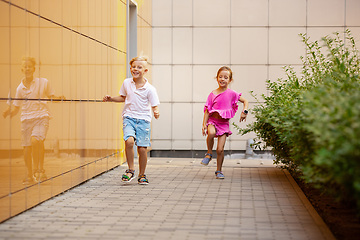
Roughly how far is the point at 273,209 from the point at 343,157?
329cm

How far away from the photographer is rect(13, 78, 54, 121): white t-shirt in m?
7.09

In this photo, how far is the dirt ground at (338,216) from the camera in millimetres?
6509

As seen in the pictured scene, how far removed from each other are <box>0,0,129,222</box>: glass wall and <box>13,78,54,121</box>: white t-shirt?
10 millimetres

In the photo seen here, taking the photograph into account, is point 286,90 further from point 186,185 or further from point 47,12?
point 47,12

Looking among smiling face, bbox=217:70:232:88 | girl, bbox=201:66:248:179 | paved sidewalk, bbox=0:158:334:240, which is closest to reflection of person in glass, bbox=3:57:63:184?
paved sidewalk, bbox=0:158:334:240

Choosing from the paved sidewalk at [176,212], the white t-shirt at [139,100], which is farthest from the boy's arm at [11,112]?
the white t-shirt at [139,100]

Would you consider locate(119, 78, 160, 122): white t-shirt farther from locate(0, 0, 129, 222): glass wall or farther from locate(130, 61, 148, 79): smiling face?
locate(0, 0, 129, 222): glass wall

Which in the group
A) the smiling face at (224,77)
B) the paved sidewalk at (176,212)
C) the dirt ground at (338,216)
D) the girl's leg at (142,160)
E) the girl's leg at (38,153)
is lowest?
the dirt ground at (338,216)

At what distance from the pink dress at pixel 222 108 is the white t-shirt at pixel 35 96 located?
3.50m

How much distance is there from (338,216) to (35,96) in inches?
146

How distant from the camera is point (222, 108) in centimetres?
1105

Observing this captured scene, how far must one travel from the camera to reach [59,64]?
8.63 metres

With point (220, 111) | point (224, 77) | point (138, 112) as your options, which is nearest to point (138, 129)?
point (138, 112)

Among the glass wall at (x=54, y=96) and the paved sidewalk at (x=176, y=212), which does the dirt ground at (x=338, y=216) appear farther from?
the glass wall at (x=54, y=96)
